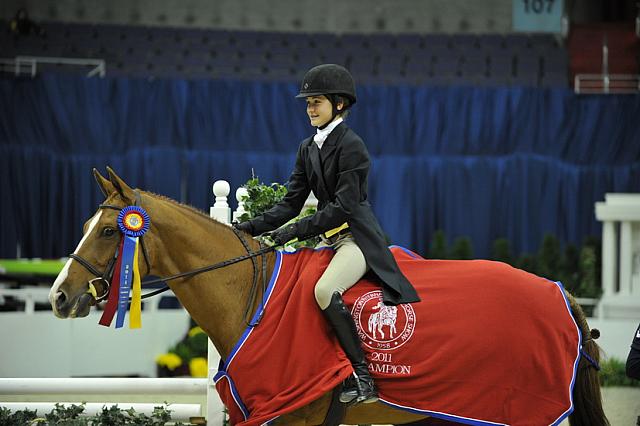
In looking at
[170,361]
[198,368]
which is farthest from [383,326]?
[170,361]

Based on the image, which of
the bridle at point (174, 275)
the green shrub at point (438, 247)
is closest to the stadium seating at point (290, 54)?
the green shrub at point (438, 247)

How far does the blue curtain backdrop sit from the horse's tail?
10.3m

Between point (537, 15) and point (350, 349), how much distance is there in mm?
15002

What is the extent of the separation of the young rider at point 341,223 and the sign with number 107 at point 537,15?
14269 millimetres

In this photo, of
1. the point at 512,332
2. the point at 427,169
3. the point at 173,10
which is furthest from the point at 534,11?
the point at 512,332

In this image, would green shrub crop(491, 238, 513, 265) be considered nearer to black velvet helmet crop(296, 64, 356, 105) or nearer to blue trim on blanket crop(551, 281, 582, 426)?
blue trim on blanket crop(551, 281, 582, 426)

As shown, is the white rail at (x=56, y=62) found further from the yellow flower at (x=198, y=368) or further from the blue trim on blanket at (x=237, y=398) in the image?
the blue trim on blanket at (x=237, y=398)

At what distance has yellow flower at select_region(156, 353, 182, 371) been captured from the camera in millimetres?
8398

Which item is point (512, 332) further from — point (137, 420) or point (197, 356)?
point (197, 356)

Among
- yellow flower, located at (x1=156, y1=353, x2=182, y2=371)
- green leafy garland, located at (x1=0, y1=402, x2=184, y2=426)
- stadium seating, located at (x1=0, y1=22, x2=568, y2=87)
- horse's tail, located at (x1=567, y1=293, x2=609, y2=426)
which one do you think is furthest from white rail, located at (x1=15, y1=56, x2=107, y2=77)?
horse's tail, located at (x1=567, y1=293, x2=609, y2=426)

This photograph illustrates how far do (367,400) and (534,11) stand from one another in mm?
15058

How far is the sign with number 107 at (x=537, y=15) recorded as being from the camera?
1644 cm

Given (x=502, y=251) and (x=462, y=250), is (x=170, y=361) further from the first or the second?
(x=502, y=251)

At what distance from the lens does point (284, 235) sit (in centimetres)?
315
